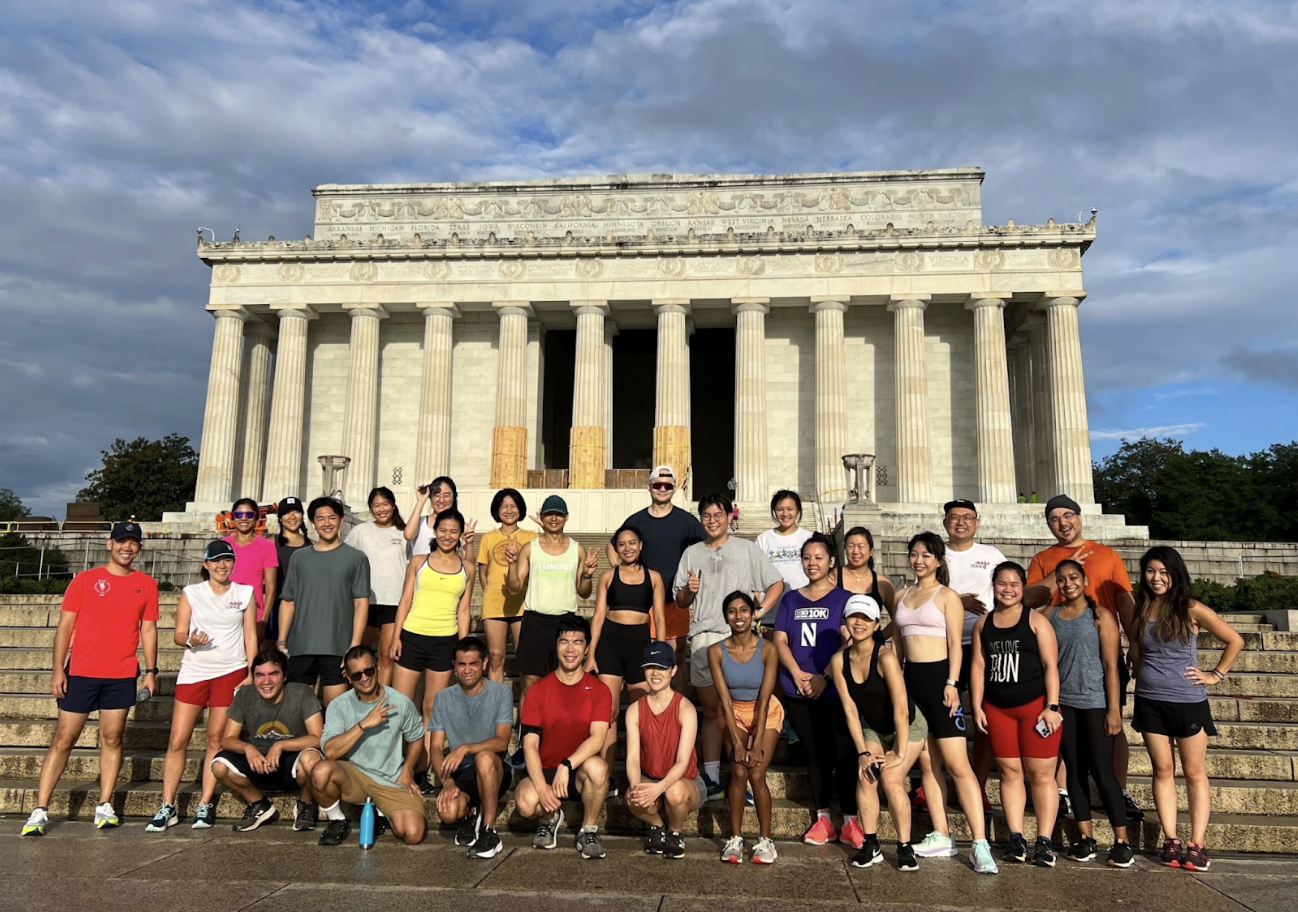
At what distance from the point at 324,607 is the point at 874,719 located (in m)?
5.02

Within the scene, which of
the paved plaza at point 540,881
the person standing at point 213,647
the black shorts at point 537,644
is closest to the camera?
the paved plaza at point 540,881

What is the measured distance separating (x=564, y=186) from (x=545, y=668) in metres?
35.3

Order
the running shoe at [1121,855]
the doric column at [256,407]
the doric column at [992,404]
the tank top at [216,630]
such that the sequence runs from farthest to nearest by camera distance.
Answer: the doric column at [256,407]
the doric column at [992,404]
the tank top at [216,630]
the running shoe at [1121,855]

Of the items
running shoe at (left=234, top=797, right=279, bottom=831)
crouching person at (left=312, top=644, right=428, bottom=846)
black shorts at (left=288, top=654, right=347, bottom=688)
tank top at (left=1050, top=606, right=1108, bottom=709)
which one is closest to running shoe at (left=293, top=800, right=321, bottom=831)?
running shoe at (left=234, top=797, right=279, bottom=831)

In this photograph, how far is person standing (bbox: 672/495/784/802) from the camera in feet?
25.9

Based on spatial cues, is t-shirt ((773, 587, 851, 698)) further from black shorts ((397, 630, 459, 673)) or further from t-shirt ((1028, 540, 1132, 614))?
black shorts ((397, 630, 459, 673))

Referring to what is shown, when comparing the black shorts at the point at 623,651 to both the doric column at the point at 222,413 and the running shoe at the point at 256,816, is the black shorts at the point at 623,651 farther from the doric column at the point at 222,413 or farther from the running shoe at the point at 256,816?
the doric column at the point at 222,413

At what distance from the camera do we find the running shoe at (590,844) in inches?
263

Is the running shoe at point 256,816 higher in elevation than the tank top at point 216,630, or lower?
lower

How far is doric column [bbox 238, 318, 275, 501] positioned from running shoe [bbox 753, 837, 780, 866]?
34.0 metres

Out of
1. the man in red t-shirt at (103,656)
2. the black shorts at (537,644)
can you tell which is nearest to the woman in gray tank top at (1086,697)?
the black shorts at (537,644)

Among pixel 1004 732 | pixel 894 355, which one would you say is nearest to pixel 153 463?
pixel 894 355

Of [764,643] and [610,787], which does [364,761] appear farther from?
[764,643]

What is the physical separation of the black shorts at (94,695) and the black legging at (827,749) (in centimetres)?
580
